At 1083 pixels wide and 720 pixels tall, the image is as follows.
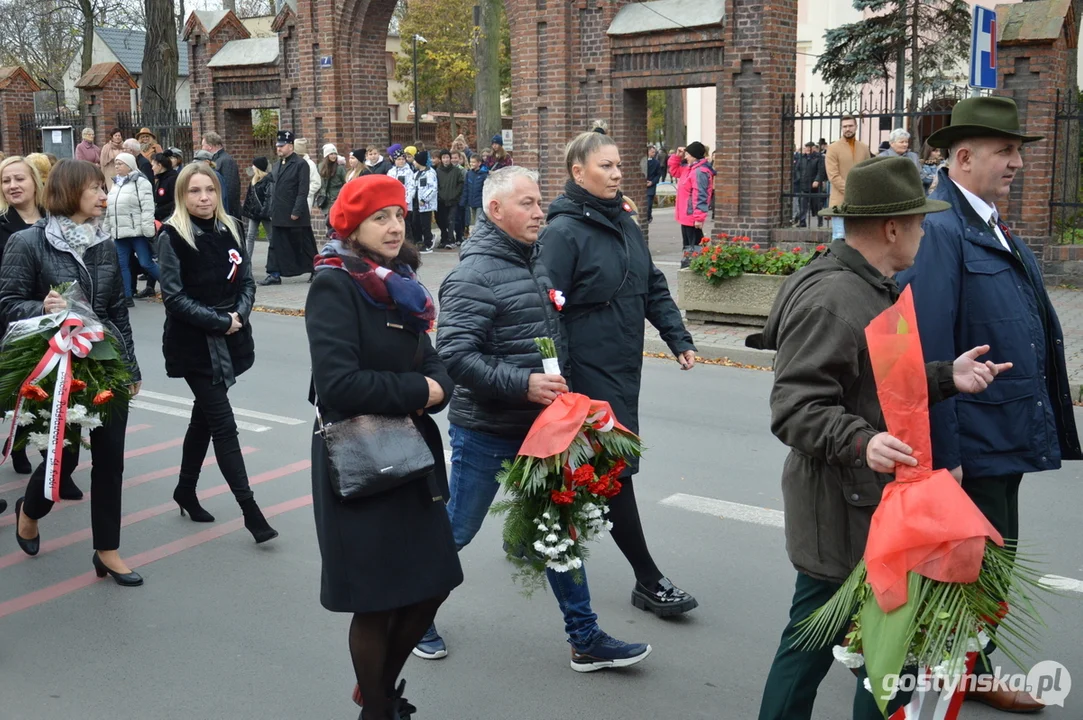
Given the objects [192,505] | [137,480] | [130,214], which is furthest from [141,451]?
[130,214]

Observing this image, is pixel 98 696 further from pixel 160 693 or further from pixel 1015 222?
pixel 1015 222

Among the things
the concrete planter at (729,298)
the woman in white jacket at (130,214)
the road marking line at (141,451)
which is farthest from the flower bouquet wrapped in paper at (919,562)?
the woman in white jacket at (130,214)

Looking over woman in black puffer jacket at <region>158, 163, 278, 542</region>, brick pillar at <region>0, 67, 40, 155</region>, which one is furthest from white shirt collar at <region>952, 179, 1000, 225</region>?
brick pillar at <region>0, 67, 40, 155</region>

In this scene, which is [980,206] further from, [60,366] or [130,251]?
[130,251]

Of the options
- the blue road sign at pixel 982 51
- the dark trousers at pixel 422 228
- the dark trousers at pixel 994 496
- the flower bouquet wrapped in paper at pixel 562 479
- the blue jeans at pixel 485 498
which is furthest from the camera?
the dark trousers at pixel 422 228

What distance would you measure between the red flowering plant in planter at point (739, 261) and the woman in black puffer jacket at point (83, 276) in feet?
22.8

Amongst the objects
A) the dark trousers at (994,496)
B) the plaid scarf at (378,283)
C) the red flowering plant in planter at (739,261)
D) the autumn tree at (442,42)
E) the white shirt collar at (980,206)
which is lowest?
the dark trousers at (994,496)

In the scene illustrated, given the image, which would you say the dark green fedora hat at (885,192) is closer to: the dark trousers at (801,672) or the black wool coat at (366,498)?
the dark trousers at (801,672)

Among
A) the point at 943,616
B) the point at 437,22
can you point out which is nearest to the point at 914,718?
the point at 943,616

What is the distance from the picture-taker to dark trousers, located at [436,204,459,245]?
21328 millimetres

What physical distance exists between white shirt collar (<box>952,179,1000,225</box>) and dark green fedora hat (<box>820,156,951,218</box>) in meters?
0.60

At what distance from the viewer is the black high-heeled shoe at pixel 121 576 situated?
5578 millimetres

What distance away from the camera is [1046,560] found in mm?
5555

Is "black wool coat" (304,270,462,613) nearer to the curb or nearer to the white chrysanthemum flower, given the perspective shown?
the white chrysanthemum flower
